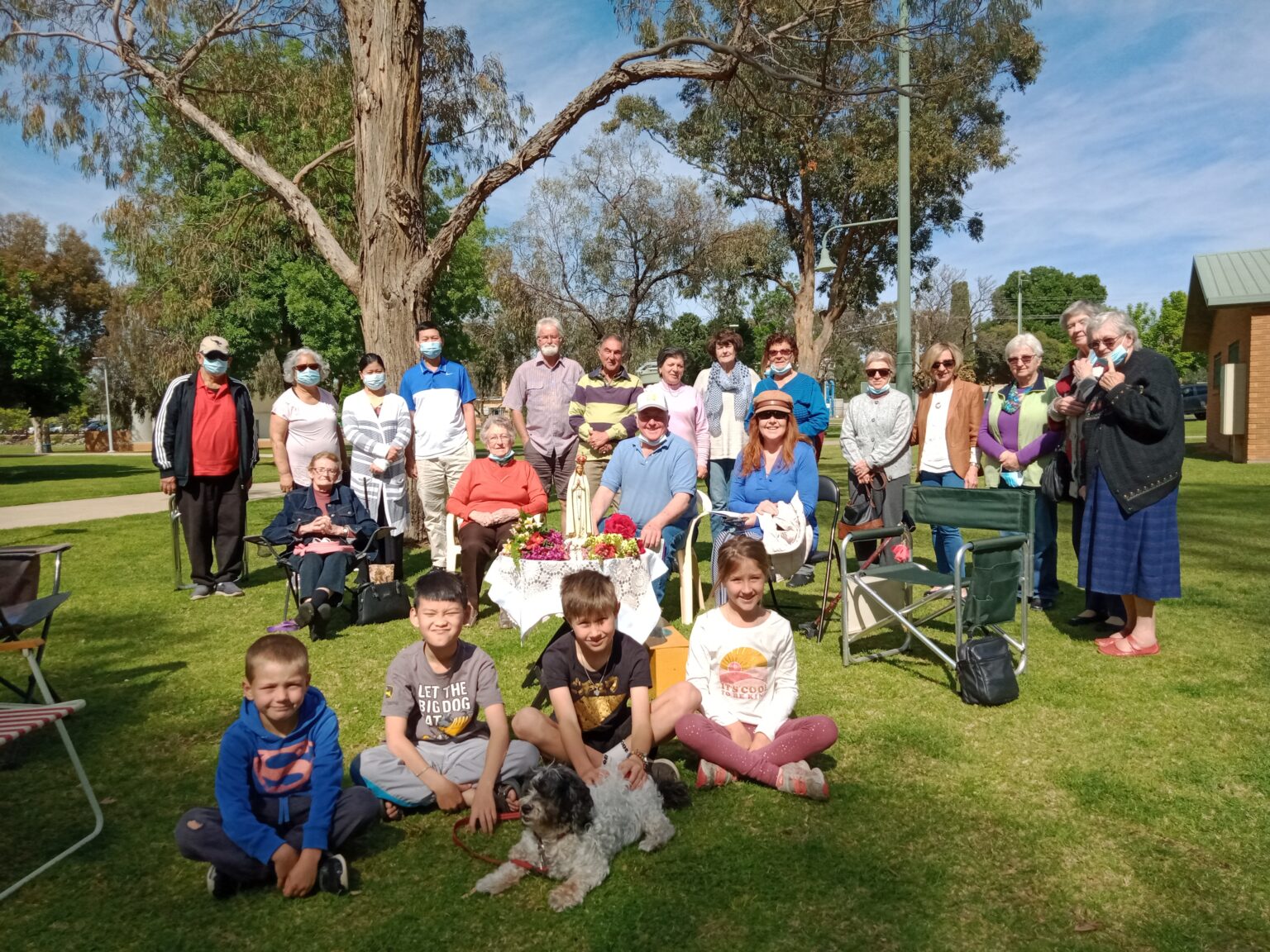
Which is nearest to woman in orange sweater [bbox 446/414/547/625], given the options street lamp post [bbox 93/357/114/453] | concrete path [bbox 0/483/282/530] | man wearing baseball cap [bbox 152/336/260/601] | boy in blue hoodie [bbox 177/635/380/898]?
→ man wearing baseball cap [bbox 152/336/260/601]

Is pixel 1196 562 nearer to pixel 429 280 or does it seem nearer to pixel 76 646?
pixel 429 280

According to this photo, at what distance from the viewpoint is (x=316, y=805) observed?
9.11 ft

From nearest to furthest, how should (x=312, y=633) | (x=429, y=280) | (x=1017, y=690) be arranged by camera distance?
(x=1017, y=690)
(x=312, y=633)
(x=429, y=280)

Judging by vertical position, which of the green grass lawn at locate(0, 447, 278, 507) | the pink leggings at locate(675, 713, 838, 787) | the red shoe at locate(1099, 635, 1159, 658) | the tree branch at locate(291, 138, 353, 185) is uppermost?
the tree branch at locate(291, 138, 353, 185)

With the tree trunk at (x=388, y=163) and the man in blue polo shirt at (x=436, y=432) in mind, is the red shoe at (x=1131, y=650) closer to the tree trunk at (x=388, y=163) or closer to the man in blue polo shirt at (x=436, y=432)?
the man in blue polo shirt at (x=436, y=432)

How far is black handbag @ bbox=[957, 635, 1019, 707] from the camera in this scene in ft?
14.3

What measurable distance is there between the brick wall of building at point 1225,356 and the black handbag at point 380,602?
2010 cm

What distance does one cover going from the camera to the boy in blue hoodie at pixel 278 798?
2.71 meters

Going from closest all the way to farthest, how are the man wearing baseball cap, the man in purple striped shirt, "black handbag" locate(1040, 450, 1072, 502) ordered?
"black handbag" locate(1040, 450, 1072, 502) < the man wearing baseball cap < the man in purple striped shirt

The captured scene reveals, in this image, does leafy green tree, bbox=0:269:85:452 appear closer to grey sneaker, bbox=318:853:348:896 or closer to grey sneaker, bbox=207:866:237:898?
grey sneaker, bbox=207:866:237:898

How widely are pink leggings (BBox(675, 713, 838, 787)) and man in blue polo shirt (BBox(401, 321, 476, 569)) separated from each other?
14.2 ft

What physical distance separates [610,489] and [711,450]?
2337 mm

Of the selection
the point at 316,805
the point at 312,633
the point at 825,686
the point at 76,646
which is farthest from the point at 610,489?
the point at 76,646

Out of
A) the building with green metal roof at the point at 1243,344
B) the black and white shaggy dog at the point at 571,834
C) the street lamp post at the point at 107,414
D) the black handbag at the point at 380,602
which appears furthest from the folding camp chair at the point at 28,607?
the street lamp post at the point at 107,414
